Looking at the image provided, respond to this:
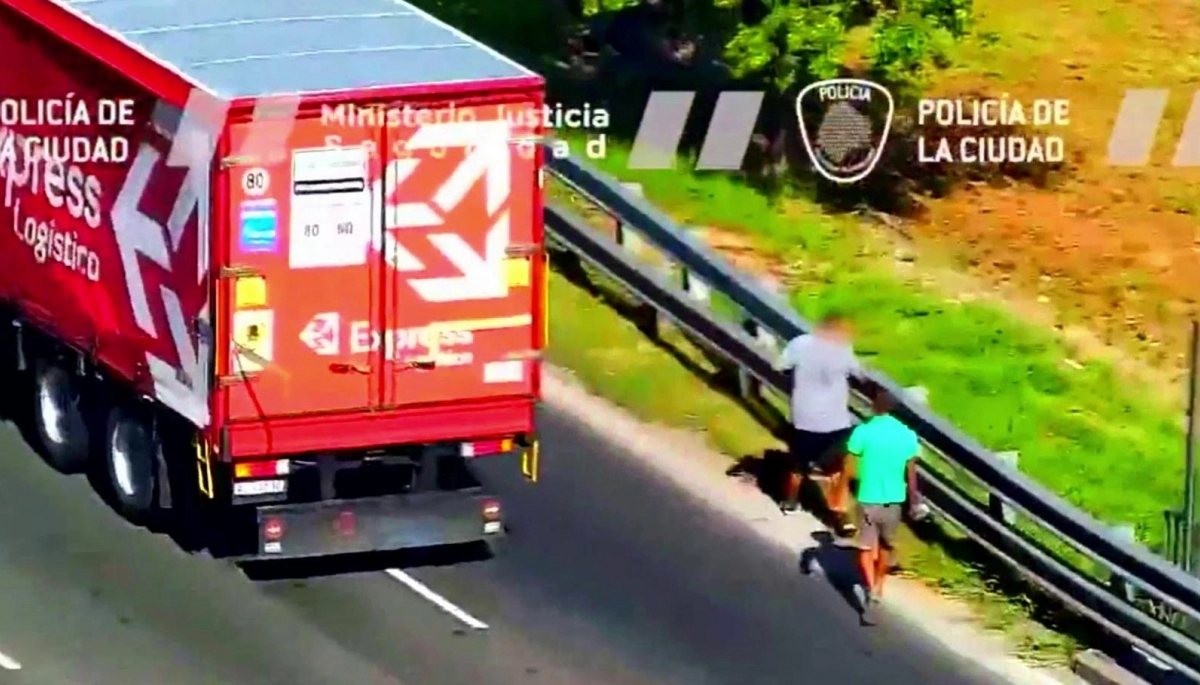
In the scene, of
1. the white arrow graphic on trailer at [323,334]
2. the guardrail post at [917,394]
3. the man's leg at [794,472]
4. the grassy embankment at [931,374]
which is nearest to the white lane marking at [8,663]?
the white arrow graphic on trailer at [323,334]

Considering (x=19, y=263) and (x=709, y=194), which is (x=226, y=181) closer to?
(x=19, y=263)

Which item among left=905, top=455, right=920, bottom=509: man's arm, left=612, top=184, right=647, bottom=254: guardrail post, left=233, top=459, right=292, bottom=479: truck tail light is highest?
left=233, top=459, right=292, bottom=479: truck tail light

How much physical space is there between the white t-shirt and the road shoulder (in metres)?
0.82

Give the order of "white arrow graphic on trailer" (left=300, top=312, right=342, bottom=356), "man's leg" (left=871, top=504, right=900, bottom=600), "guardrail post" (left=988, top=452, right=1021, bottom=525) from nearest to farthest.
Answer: "white arrow graphic on trailer" (left=300, top=312, right=342, bottom=356)
"man's leg" (left=871, top=504, right=900, bottom=600)
"guardrail post" (left=988, top=452, right=1021, bottom=525)

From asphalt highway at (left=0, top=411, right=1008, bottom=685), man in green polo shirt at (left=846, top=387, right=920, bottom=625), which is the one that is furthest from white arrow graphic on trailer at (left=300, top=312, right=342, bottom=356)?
man in green polo shirt at (left=846, top=387, right=920, bottom=625)

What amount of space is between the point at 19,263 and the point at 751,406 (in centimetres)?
553

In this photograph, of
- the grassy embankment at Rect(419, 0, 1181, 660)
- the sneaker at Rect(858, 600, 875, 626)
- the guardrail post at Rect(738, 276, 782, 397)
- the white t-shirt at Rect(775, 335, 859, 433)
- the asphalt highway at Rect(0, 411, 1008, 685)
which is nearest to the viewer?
the asphalt highway at Rect(0, 411, 1008, 685)

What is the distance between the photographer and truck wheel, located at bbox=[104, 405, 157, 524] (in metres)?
18.7

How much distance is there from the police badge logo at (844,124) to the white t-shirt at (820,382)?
26.3 ft

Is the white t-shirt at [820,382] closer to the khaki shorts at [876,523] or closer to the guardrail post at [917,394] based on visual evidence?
the guardrail post at [917,394]

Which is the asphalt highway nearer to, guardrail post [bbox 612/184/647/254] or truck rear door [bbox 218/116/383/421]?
truck rear door [bbox 218/116/383/421]

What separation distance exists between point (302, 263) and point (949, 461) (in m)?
4.79

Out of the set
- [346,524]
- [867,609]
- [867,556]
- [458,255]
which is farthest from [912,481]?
[346,524]

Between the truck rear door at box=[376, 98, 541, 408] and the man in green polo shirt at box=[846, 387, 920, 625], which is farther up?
the truck rear door at box=[376, 98, 541, 408]
